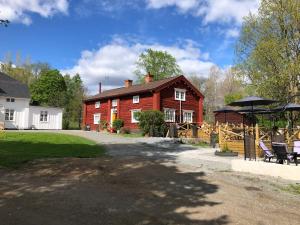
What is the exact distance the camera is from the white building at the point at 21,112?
37.6m

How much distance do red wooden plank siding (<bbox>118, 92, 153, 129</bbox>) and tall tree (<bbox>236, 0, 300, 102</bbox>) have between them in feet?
36.7

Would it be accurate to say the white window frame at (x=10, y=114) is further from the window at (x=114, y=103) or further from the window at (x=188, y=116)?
the window at (x=188, y=116)

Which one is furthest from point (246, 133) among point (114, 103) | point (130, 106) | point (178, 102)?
point (114, 103)

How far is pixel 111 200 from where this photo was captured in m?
7.19

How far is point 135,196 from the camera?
7641mm

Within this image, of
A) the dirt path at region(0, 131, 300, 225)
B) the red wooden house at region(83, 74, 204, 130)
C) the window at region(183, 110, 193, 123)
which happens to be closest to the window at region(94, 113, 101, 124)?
the red wooden house at region(83, 74, 204, 130)

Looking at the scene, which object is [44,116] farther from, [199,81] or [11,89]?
[199,81]

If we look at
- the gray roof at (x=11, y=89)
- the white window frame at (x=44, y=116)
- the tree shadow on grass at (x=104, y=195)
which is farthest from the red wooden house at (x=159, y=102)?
the tree shadow on grass at (x=104, y=195)

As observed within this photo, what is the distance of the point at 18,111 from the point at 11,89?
316 centimetres

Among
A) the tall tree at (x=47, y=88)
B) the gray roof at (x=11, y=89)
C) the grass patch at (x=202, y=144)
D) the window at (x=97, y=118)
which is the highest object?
the tall tree at (x=47, y=88)

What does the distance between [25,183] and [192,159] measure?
309 inches

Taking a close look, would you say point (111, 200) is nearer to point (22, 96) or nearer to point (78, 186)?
point (78, 186)

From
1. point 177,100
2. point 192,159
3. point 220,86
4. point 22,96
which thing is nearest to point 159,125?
point 177,100

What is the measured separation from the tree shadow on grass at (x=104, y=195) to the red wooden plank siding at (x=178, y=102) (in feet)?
76.3
